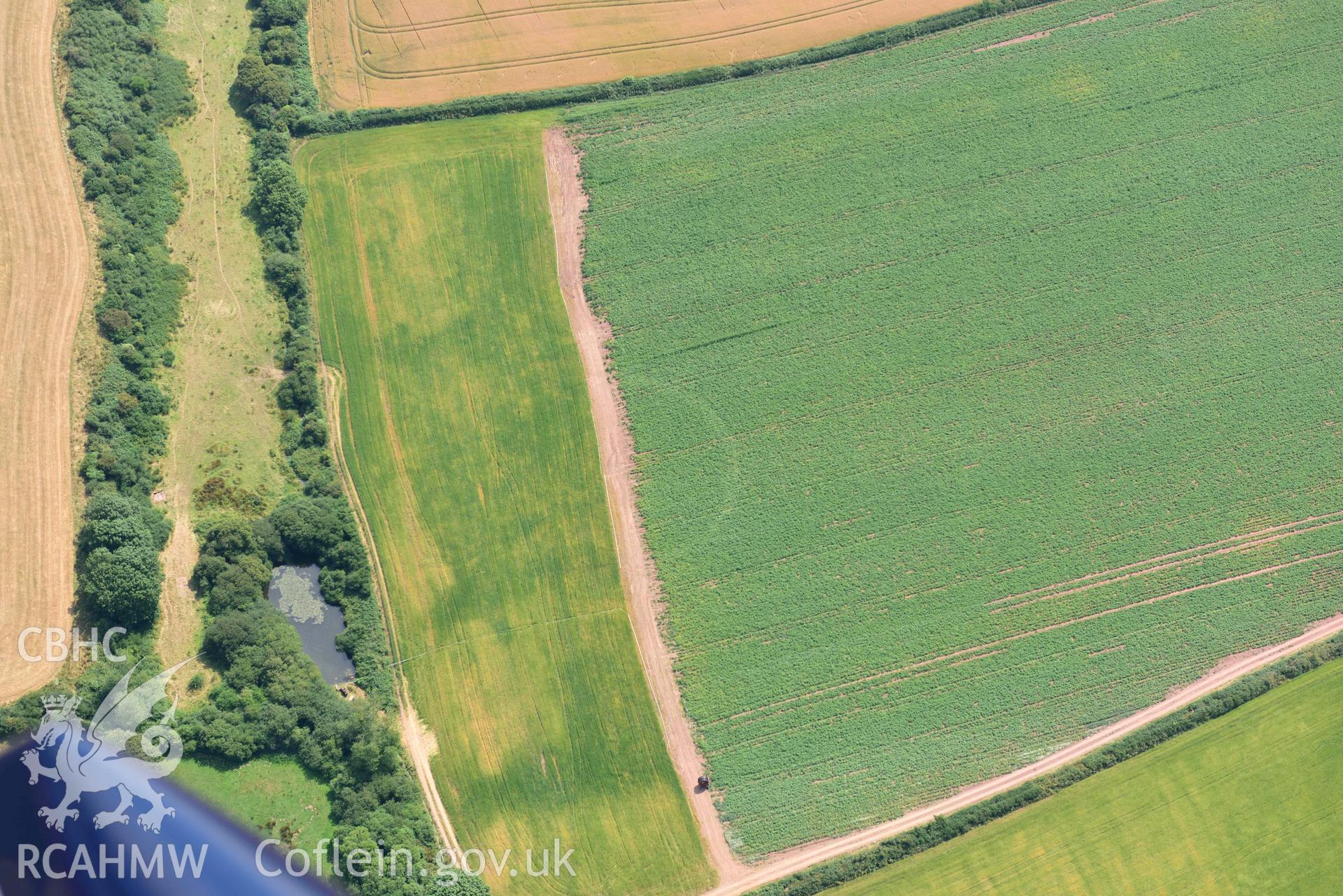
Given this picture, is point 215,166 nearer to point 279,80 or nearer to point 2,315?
point 279,80

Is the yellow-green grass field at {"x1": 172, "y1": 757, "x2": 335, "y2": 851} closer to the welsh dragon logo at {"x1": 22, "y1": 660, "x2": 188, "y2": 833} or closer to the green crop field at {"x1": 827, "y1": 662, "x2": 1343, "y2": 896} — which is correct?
the welsh dragon logo at {"x1": 22, "y1": 660, "x2": 188, "y2": 833}

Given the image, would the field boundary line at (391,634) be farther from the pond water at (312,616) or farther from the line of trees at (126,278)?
the line of trees at (126,278)

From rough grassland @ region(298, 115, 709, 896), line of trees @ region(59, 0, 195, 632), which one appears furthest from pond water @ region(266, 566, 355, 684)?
line of trees @ region(59, 0, 195, 632)

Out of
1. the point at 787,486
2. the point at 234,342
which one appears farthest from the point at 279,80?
the point at 787,486

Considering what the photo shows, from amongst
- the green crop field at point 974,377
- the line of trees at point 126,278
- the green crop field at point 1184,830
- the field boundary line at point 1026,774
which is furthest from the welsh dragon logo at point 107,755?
the green crop field at point 1184,830

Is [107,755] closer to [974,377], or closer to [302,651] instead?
[302,651]

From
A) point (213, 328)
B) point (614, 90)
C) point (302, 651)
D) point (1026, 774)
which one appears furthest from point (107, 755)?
point (614, 90)
